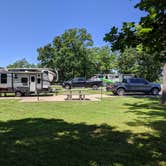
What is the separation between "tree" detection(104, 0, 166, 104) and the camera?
3.12m

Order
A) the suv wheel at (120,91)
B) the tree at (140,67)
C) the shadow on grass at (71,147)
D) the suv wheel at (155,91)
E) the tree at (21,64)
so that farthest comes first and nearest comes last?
the tree at (21,64) < the tree at (140,67) < the suv wheel at (155,91) < the suv wheel at (120,91) < the shadow on grass at (71,147)

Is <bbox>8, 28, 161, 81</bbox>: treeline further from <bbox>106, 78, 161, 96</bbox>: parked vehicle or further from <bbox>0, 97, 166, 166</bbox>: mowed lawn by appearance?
<bbox>0, 97, 166, 166</bbox>: mowed lawn

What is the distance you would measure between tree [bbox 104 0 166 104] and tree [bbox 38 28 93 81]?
1951 inches

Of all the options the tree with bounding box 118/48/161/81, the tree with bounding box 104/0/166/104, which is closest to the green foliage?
the tree with bounding box 118/48/161/81

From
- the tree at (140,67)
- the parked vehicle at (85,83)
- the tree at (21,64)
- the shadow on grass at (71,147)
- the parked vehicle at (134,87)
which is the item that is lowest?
the shadow on grass at (71,147)

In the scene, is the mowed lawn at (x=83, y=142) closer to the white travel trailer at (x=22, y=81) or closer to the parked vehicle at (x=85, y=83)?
the white travel trailer at (x=22, y=81)

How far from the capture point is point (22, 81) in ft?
71.4

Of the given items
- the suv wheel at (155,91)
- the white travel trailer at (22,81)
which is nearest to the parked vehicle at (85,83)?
the suv wheel at (155,91)

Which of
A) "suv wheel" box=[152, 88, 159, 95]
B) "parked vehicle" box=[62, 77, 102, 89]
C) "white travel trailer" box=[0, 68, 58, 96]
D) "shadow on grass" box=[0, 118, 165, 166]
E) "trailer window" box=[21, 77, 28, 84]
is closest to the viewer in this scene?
"shadow on grass" box=[0, 118, 165, 166]

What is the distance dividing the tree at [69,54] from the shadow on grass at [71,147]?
46.2m

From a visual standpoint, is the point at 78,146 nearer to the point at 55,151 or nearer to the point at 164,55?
the point at 55,151

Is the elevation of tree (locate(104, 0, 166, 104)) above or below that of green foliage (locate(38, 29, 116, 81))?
below

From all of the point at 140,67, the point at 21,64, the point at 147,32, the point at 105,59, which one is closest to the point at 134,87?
the point at 147,32

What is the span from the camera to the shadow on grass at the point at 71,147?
4.50 metres
